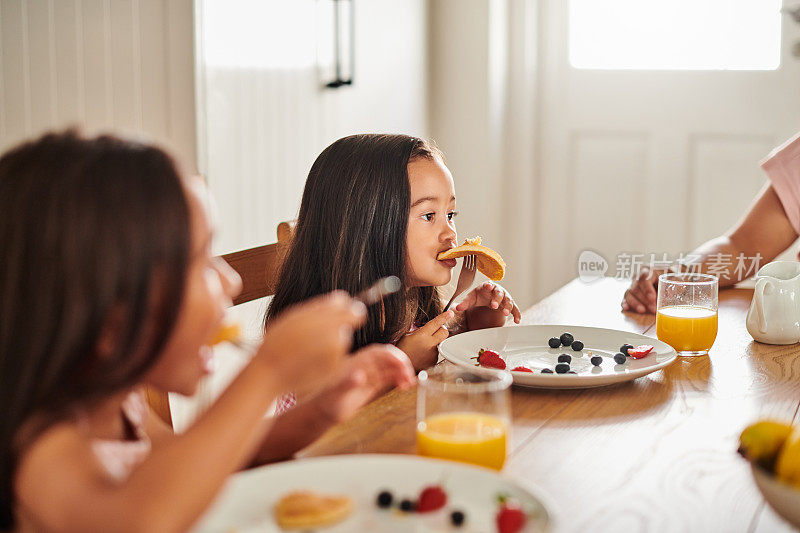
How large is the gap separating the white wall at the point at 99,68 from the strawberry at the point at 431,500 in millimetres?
1161

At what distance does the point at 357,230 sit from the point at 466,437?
0.78 metres

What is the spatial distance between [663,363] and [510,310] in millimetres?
525

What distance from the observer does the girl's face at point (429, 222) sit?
166 cm

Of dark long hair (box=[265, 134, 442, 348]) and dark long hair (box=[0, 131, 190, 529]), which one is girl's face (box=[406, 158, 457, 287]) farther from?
dark long hair (box=[0, 131, 190, 529])

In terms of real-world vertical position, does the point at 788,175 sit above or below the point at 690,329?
above

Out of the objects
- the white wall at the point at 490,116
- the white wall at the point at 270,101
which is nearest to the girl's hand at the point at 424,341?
the white wall at the point at 270,101

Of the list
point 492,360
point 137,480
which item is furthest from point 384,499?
point 492,360

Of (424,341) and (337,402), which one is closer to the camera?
(337,402)

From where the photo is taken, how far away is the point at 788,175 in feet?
6.86

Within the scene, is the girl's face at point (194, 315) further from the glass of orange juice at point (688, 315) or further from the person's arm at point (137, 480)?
the glass of orange juice at point (688, 315)

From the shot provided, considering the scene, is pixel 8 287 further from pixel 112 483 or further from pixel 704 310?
pixel 704 310

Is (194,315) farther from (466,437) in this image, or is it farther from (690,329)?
(690,329)

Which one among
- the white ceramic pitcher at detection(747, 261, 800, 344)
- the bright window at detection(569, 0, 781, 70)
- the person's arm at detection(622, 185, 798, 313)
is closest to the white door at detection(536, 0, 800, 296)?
the bright window at detection(569, 0, 781, 70)

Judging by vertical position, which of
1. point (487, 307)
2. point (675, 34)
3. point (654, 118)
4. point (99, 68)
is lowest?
point (487, 307)
